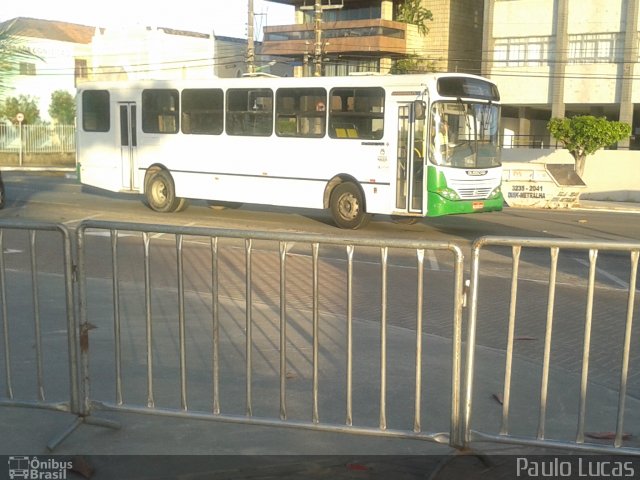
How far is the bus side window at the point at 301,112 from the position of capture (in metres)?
17.5

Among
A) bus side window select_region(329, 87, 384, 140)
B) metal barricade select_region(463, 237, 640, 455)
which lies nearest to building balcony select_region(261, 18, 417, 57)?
bus side window select_region(329, 87, 384, 140)

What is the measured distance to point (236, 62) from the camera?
6338 cm

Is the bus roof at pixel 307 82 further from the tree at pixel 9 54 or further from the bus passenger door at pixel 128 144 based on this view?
the tree at pixel 9 54

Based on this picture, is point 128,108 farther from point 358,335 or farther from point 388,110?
point 358,335

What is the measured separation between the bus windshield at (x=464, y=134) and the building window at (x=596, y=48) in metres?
23.7

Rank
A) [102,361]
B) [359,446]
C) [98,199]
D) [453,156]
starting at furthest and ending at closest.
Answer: [98,199] → [453,156] → [102,361] → [359,446]

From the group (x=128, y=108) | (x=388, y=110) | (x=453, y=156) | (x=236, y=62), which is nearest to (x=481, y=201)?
(x=453, y=156)

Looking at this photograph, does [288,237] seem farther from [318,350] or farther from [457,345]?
[318,350]

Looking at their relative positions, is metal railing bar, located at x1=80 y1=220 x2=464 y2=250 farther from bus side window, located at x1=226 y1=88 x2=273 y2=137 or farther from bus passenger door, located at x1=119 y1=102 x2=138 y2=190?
bus passenger door, located at x1=119 y1=102 x2=138 y2=190

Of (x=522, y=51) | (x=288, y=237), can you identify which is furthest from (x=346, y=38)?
(x=288, y=237)

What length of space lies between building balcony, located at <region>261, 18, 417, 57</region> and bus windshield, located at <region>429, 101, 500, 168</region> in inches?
1174

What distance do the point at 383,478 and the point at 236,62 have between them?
61.0 meters

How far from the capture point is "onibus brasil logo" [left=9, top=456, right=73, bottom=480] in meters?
4.77

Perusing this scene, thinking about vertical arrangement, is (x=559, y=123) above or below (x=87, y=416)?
above
